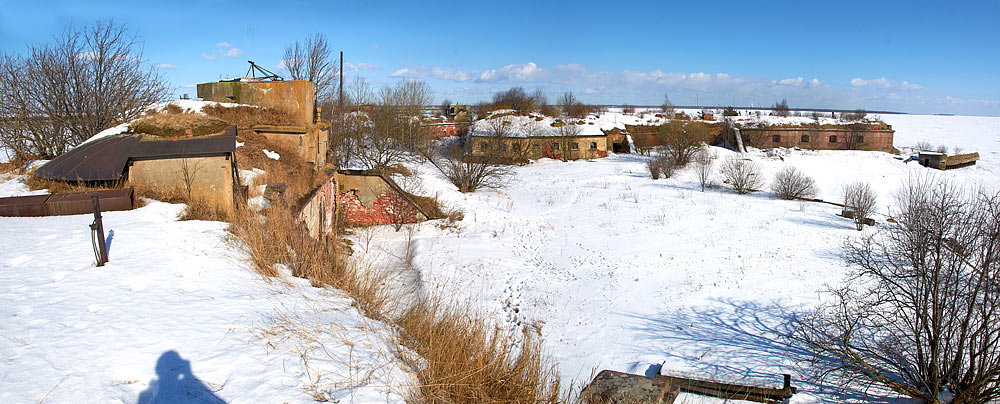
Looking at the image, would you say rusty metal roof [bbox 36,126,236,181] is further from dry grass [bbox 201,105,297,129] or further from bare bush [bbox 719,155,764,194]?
bare bush [bbox 719,155,764,194]

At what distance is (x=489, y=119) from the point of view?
133 ft

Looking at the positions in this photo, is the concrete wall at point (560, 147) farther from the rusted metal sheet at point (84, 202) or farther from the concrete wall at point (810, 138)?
the rusted metal sheet at point (84, 202)

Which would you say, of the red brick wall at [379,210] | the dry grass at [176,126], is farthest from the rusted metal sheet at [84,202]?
the red brick wall at [379,210]

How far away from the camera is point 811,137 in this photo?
137 ft

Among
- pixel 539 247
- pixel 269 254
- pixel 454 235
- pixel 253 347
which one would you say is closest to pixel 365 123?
pixel 454 235

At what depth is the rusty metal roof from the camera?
339 inches

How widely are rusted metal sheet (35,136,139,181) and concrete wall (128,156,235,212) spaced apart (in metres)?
0.25

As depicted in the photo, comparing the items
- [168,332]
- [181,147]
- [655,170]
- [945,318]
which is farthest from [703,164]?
[168,332]

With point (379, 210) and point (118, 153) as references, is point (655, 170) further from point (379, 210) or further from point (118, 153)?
point (118, 153)

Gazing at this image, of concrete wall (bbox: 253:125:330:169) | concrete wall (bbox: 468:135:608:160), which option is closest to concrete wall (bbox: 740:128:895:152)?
concrete wall (bbox: 468:135:608:160)

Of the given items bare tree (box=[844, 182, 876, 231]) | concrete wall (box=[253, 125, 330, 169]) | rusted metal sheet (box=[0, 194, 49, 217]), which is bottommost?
bare tree (box=[844, 182, 876, 231])

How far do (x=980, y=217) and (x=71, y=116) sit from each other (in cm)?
1995

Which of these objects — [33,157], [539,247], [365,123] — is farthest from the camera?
[365,123]

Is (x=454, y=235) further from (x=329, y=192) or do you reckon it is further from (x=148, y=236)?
(x=148, y=236)
